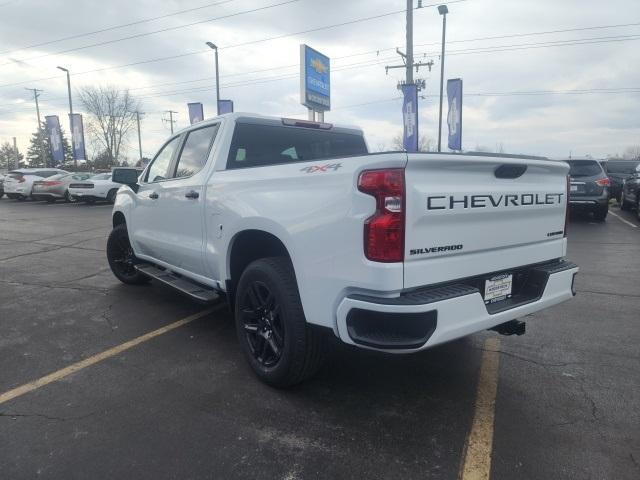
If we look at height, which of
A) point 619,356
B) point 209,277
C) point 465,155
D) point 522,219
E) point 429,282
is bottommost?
point 619,356

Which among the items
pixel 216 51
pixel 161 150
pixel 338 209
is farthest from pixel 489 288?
pixel 216 51

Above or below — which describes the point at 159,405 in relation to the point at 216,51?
below

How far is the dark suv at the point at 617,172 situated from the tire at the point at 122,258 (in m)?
18.2

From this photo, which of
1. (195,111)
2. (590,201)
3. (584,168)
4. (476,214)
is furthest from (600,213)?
(195,111)

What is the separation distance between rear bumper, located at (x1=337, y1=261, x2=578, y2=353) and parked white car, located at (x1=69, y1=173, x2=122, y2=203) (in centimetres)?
2082

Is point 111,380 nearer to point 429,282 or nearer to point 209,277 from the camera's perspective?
point 209,277

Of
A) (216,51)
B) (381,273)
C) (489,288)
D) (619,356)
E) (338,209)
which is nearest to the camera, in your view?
(381,273)

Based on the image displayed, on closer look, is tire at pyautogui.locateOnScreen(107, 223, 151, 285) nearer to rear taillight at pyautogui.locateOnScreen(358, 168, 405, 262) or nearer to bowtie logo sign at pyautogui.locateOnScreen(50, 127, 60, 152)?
rear taillight at pyautogui.locateOnScreen(358, 168, 405, 262)

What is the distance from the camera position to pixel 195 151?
14.5 ft

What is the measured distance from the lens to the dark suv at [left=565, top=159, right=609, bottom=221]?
39.6 ft

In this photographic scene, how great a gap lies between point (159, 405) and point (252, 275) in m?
1.03

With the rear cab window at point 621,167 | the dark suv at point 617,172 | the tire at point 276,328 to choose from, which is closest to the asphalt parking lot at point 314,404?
the tire at point 276,328

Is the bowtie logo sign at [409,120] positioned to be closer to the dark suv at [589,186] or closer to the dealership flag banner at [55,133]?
the dark suv at [589,186]

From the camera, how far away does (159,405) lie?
3055mm
